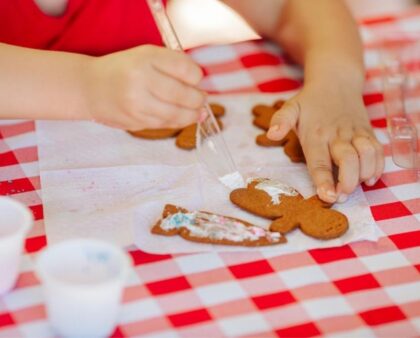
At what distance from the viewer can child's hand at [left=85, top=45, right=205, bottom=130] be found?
977 millimetres

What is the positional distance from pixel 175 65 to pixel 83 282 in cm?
29

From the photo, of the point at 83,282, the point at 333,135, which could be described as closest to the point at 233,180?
the point at 333,135

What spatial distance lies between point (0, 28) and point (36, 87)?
31cm

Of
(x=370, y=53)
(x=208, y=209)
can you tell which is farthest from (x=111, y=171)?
(x=370, y=53)

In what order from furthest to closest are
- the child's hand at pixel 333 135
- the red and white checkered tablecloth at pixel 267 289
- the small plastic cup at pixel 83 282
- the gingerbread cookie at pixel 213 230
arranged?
the child's hand at pixel 333 135
the gingerbread cookie at pixel 213 230
the red and white checkered tablecloth at pixel 267 289
the small plastic cup at pixel 83 282

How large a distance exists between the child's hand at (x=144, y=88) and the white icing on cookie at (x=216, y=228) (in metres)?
0.11

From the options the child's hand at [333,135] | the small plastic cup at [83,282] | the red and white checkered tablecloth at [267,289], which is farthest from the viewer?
the child's hand at [333,135]

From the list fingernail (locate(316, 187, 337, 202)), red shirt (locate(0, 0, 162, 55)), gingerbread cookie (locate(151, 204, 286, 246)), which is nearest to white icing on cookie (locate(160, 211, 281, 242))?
gingerbread cookie (locate(151, 204, 286, 246))

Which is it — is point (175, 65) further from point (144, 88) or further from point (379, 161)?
point (379, 161)

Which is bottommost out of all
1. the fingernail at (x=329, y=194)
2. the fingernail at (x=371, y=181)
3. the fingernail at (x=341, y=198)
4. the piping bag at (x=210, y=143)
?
the fingernail at (x=371, y=181)

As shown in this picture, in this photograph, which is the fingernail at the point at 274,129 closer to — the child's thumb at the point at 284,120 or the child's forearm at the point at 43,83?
the child's thumb at the point at 284,120

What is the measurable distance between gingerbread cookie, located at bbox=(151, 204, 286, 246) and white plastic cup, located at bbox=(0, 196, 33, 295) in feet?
0.60

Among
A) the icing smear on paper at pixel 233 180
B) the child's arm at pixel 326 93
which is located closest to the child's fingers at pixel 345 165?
the child's arm at pixel 326 93

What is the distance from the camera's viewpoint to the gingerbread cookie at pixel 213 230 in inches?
39.6
